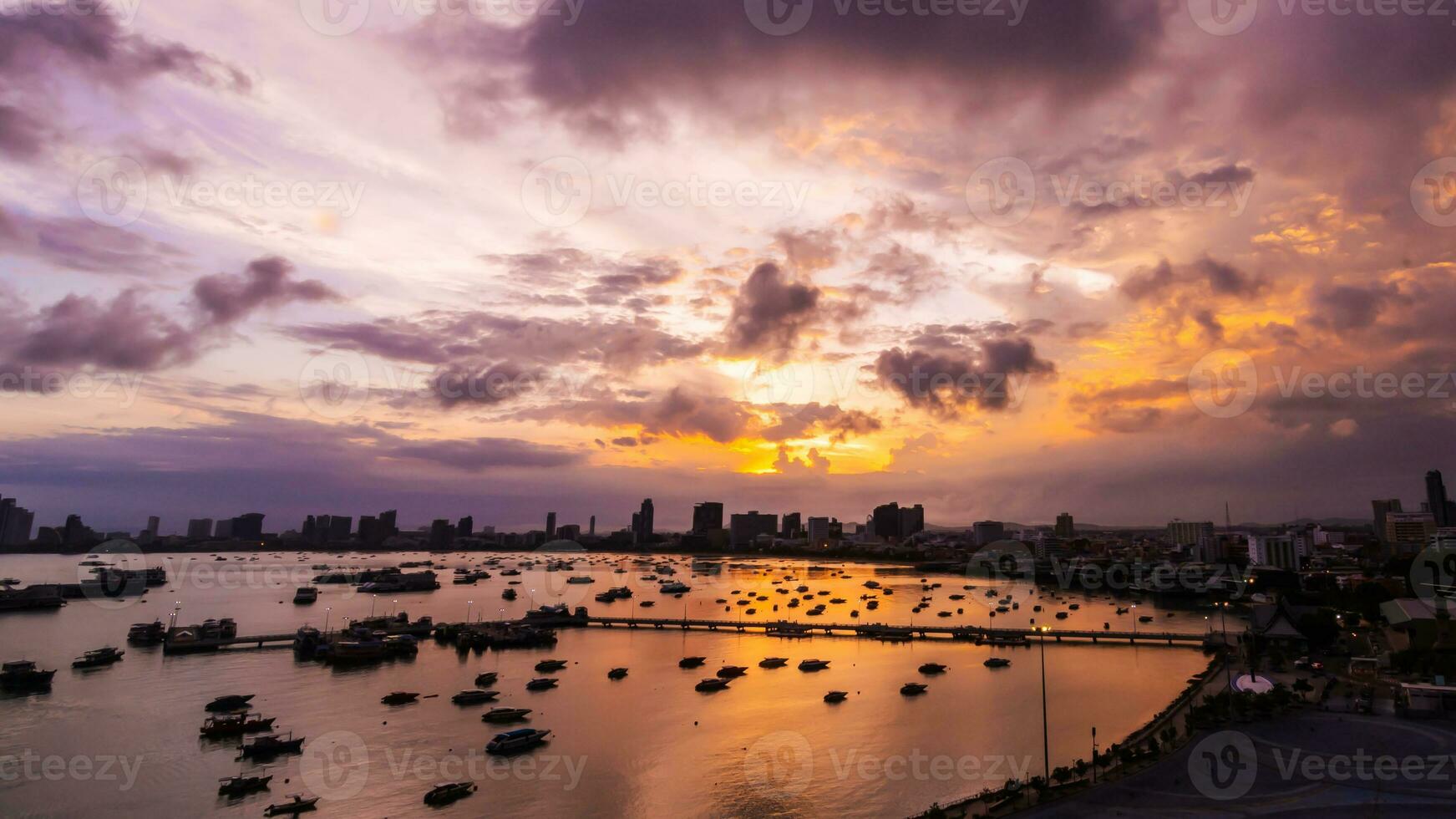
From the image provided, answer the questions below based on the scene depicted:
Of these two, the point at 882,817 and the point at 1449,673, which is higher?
the point at 1449,673

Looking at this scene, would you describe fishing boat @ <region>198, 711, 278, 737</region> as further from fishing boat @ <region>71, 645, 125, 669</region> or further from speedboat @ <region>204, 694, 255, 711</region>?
fishing boat @ <region>71, 645, 125, 669</region>

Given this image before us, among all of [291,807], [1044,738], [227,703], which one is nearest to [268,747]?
[291,807]

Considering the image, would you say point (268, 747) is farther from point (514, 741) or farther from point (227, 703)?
point (514, 741)

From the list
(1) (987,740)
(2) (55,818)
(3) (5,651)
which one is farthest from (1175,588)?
(3) (5,651)

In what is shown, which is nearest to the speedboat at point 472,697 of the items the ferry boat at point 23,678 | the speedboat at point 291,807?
the speedboat at point 291,807

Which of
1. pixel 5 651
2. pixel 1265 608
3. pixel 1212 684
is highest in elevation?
pixel 1265 608

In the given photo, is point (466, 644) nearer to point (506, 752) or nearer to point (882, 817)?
point (506, 752)

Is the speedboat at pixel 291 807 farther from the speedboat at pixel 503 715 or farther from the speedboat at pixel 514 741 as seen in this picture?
the speedboat at pixel 503 715
